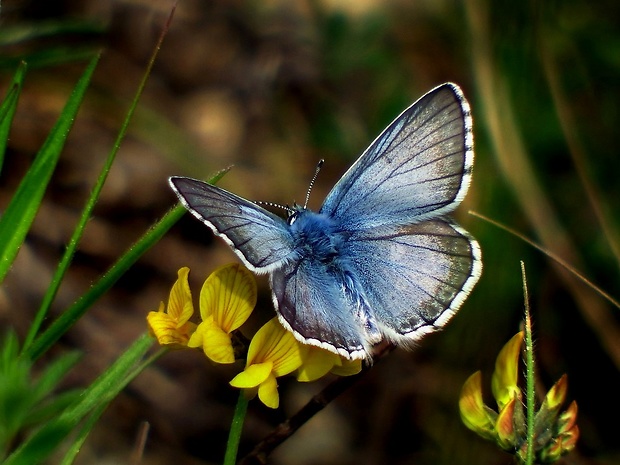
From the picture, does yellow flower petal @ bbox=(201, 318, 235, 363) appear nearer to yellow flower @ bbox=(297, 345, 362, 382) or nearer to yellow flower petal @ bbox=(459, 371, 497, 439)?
yellow flower @ bbox=(297, 345, 362, 382)

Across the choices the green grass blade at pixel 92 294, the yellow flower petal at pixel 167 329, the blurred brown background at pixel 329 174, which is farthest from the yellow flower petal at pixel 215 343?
the blurred brown background at pixel 329 174

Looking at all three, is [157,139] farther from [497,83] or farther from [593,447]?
[593,447]

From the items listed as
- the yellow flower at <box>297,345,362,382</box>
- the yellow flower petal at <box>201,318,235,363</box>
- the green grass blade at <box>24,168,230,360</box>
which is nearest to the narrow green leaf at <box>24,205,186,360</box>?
the green grass blade at <box>24,168,230,360</box>

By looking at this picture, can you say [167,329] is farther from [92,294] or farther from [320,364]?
[320,364]

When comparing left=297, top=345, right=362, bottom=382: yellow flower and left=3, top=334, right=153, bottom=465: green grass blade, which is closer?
left=3, top=334, right=153, bottom=465: green grass blade

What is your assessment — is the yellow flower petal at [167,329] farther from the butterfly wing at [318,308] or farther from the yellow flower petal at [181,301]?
the butterfly wing at [318,308]

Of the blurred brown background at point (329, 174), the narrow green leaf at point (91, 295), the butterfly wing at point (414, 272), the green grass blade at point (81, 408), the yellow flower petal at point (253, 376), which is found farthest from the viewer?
the blurred brown background at point (329, 174)
